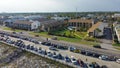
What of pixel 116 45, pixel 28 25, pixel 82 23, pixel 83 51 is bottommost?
pixel 116 45

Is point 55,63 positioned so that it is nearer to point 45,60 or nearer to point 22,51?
point 45,60

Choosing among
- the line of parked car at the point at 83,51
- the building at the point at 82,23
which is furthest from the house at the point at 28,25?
the line of parked car at the point at 83,51

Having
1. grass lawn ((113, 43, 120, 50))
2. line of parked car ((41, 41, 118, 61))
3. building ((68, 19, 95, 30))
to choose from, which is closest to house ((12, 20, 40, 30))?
building ((68, 19, 95, 30))

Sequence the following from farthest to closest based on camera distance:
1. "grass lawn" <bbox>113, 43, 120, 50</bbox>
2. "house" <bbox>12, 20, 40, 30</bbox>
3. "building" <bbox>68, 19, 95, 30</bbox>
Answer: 1. "building" <bbox>68, 19, 95, 30</bbox>
2. "house" <bbox>12, 20, 40, 30</bbox>
3. "grass lawn" <bbox>113, 43, 120, 50</bbox>

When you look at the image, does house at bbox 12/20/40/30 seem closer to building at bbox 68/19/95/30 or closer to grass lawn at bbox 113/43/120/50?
building at bbox 68/19/95/30

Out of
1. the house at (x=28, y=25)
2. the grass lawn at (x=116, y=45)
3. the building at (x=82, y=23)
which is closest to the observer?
the grass lawn at (x=116, y=45)

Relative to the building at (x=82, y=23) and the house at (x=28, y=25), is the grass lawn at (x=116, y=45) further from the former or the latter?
the house at (x=28, y=25)

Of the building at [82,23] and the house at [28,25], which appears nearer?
the house at [28,25]

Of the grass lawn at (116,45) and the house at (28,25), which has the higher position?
the house at (28,25)

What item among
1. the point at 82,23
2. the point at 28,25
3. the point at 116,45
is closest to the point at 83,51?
the point at 116,45

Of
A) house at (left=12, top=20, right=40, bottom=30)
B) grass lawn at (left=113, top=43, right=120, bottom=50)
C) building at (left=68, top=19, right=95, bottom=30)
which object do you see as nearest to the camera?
grass lawn at (left=113, top=43, right=120, bottom=50)

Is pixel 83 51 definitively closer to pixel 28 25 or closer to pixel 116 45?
pixel 116 45
